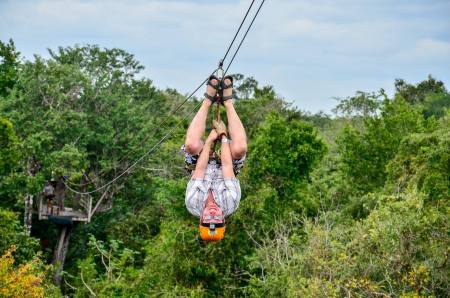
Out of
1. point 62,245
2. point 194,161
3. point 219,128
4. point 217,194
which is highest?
point 219,128

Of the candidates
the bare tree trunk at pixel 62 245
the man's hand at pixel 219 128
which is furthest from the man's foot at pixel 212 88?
the bare tree trunk at pixel 62 245

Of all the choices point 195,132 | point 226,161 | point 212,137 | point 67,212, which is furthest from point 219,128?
point 67,212

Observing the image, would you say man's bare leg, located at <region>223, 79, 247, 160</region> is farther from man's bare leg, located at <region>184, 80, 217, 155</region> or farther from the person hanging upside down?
man's bare leg, located at <region>184, 80, 217, 155</region>

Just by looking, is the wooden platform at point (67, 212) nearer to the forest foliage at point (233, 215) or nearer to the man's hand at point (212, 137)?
the forest foliage at point (233, 215)

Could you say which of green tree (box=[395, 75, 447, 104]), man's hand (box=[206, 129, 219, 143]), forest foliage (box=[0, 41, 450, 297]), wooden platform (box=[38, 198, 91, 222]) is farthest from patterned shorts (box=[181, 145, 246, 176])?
green tree (box=[395, 75, 447, 104])

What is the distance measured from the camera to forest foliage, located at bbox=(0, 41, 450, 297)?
13.6 metres

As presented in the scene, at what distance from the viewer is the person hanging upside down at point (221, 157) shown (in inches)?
301

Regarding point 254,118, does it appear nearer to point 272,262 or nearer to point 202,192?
point 272,262

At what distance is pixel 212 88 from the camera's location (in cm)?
764

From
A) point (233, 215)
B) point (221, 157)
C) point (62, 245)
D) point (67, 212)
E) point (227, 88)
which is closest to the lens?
point (227, 88)

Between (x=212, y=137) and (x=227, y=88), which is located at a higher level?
(x=227, y=88)

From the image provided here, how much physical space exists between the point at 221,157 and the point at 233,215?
9965 mm

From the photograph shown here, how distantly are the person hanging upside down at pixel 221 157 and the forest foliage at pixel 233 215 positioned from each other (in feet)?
7.78

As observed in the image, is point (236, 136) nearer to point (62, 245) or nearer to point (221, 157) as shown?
point (221, 157)
